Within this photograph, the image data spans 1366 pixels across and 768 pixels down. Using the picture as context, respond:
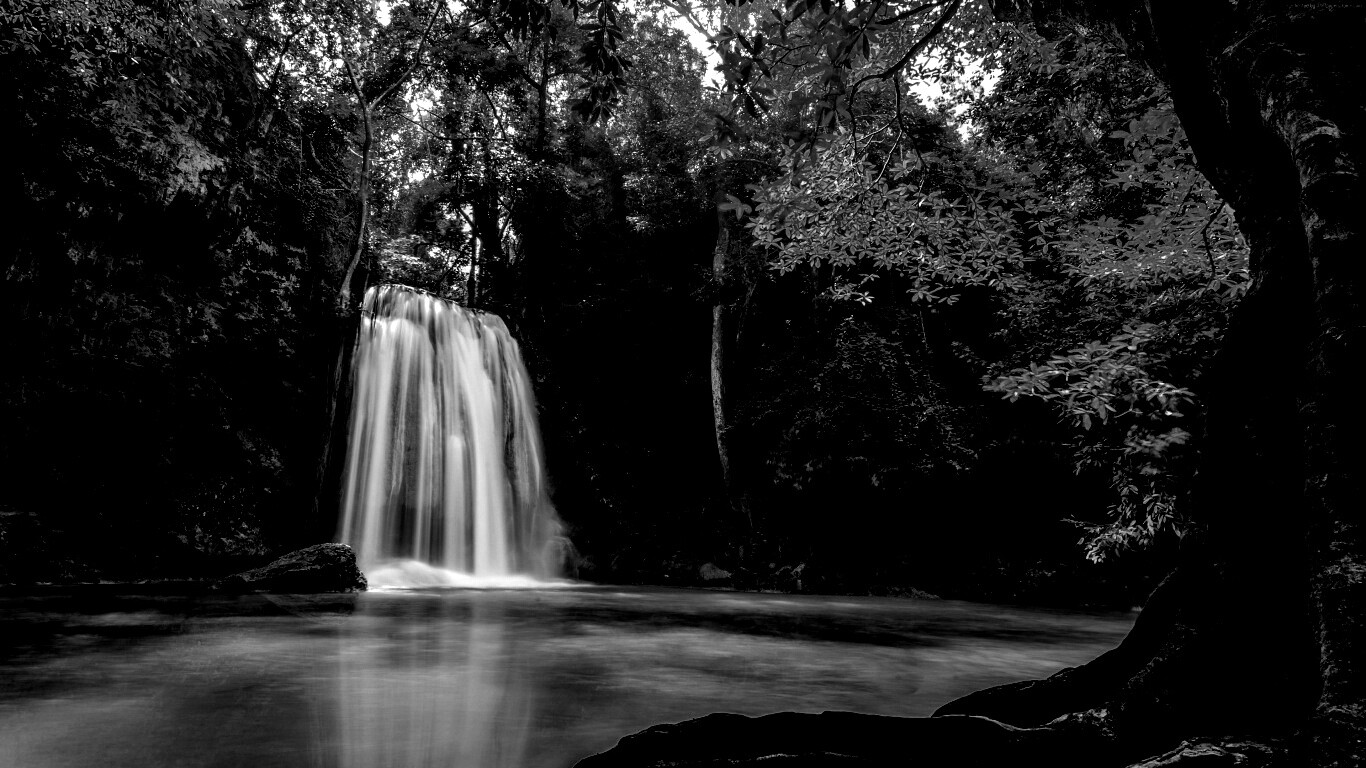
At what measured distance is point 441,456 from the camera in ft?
49.4

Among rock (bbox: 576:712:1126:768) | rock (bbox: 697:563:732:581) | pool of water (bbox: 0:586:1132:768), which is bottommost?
rock (bbox: 697:563:732:581)

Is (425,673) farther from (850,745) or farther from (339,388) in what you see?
(339,388)

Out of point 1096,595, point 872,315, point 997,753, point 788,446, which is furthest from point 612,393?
point 997,753

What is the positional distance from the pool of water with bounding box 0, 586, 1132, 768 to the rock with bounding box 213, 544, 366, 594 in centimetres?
119

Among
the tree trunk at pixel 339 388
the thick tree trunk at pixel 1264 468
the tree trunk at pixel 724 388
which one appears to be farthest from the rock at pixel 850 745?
the tree trunk at pixel 724 388

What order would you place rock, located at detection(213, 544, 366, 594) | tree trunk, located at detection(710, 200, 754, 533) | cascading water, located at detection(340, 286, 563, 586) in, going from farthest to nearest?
tree trunk, located at detection(710, 200, 754, 533), cascading water, located at detection(340, 286, 563, 586), rock, located at detection(213, 544, 366, 594)

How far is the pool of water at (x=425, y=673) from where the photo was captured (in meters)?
2.98

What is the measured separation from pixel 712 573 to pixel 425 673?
10.9 metres

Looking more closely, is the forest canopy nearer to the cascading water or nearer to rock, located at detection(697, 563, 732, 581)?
rock, located at detection(697, 563, 732, 581)

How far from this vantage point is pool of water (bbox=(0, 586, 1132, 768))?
298cm

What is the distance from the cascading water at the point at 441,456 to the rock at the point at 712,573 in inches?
128

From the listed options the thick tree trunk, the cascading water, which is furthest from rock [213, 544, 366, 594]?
the thick tree trunk

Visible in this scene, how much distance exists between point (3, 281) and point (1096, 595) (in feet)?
57.0

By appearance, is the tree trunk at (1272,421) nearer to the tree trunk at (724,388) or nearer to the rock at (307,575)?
the rock at (307,575)
